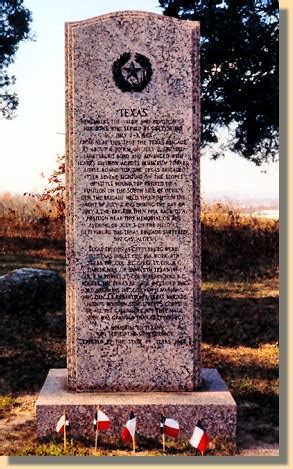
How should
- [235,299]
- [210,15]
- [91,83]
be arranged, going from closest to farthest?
1. [91,83]
2. [235,299]
3. [210,15]

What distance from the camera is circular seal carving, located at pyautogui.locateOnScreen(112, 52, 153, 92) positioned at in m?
5.15

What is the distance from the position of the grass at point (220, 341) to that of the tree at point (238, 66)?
7.65ft

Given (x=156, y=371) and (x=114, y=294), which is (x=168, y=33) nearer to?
(x=114, y=294)

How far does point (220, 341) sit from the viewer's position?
800 centimetres

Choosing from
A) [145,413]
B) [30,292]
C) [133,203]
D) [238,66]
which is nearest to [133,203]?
[133,203]

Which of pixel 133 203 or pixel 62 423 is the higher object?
pixel 133 203

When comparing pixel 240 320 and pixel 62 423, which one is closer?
pixel 62 423

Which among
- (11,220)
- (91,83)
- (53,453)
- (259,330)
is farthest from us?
(11,220)

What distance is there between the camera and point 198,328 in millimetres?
5277

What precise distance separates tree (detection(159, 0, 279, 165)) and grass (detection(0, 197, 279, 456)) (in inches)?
91.8

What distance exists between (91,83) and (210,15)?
10.0 m

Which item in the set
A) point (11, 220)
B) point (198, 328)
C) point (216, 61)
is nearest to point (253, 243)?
point (216, 61)

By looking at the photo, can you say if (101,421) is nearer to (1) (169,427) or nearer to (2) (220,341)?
(1) (169,427)

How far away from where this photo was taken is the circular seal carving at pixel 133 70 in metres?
5.15
